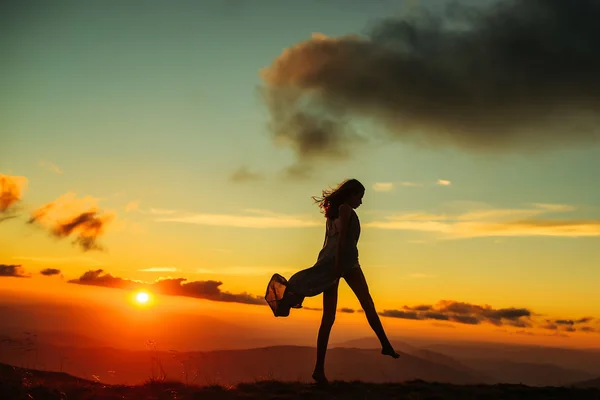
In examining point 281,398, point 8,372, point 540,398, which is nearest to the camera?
point 281,398

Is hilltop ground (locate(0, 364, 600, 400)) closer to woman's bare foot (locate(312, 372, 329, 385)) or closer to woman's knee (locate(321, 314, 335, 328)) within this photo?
woman's bare foot (locate(312, 372, 329, 385))

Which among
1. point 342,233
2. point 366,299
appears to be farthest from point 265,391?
point 342,233

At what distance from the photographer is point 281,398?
1050 cm

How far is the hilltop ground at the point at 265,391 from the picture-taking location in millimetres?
10750

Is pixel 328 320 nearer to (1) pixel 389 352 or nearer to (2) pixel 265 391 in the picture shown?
(1) pixel 389 352

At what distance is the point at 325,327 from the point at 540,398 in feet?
11.6

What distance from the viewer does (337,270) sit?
11383 millimetres

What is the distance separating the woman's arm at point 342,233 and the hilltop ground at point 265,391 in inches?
73.8

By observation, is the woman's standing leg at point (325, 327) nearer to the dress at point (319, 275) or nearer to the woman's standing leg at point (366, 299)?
the dress at point (319, 275)

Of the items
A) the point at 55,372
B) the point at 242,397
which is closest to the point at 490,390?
the point at 242,397

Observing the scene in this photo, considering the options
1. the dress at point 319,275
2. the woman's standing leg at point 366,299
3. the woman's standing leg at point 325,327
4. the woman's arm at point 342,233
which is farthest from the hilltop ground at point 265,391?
the woman's arm at point 342,233

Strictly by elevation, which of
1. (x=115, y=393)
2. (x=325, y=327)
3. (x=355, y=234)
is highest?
(x=355, y=234)

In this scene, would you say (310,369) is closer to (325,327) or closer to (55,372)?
(325,327)

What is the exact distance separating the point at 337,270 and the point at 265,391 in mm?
2182
